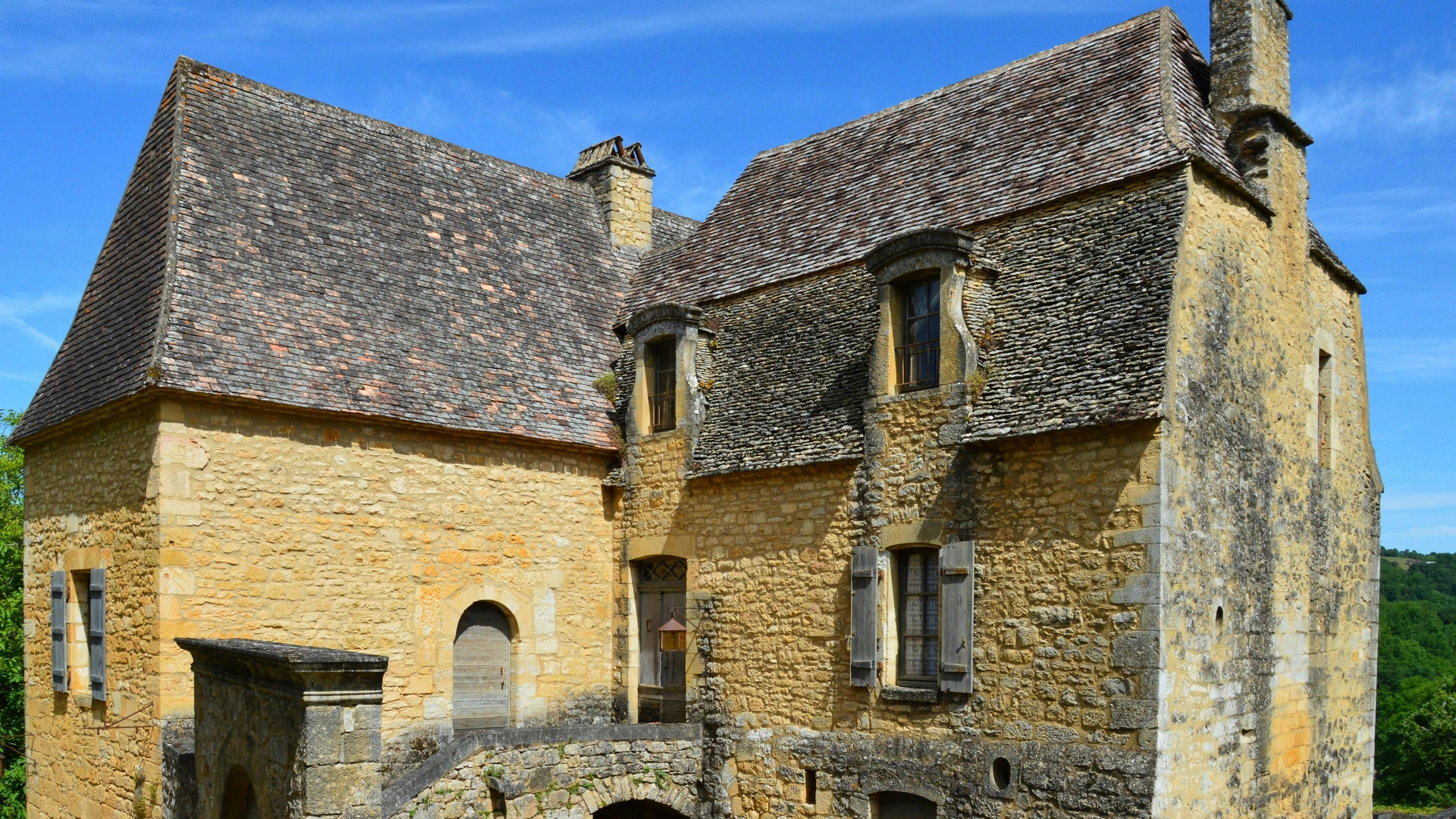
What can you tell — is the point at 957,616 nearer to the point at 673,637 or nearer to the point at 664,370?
the point at 673,637

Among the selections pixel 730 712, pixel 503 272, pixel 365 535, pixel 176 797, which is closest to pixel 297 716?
pixel 176 797

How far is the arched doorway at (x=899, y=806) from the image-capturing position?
11.2 metres

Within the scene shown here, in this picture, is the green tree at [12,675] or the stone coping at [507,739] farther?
the green tree at [12,675]

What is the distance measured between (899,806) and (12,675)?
1828 cm

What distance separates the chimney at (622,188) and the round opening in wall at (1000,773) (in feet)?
32.7

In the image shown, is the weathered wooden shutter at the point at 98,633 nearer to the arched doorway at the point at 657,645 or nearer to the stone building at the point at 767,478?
the stone building at the point at 767,478

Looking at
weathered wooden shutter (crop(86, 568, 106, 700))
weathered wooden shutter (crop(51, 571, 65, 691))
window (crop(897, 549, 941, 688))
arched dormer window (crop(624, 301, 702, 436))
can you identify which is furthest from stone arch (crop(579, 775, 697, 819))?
weathered wooden shutter (crop(51, 571, 65, 691))

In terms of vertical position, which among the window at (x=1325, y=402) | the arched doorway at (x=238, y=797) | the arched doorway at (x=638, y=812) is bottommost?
the arched doorway at (x=638, y=812)

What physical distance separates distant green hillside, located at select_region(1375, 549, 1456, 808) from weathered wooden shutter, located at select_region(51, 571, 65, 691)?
18.3 meters

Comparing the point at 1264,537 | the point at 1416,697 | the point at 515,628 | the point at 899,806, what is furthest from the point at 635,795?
the point at 1416,697

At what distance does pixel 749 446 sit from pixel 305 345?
4.84 meters

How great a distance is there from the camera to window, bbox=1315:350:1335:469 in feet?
43.1

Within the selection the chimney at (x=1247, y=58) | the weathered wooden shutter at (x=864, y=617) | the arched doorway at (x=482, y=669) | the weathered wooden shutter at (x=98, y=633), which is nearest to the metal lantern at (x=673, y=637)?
the arched doorway at (x=482, y=669)

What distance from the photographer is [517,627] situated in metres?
14.0
